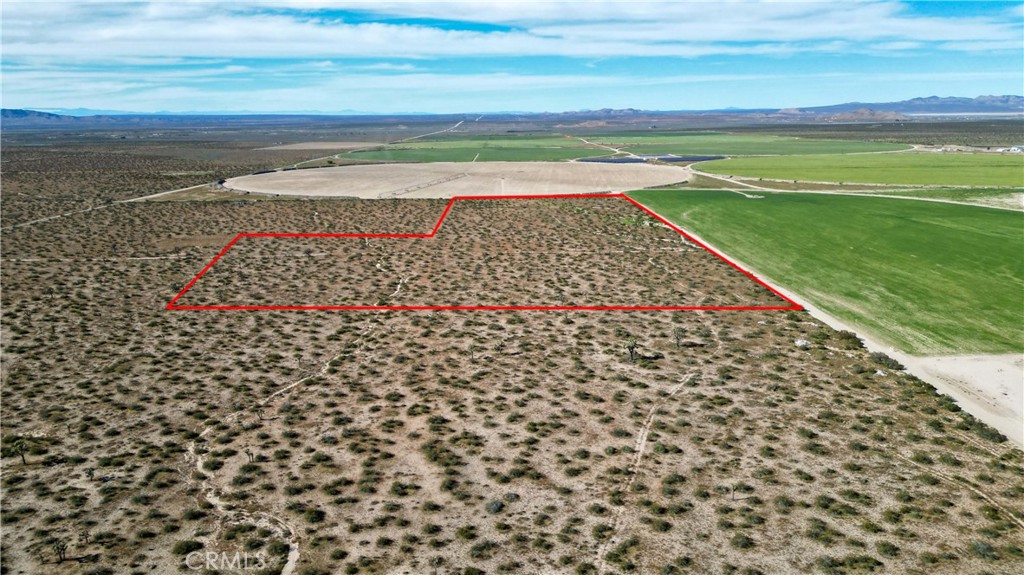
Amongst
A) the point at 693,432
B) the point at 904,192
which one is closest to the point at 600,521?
the point at 693,432

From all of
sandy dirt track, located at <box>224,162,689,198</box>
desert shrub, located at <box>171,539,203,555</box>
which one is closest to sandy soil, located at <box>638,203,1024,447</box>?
desert shrub, located at <box>171,539,203,555</box>

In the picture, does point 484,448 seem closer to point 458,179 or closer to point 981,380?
point 981,380

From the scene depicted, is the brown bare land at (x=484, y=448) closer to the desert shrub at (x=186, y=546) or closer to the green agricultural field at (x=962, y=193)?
the desert shrub at (x=186, y=546)

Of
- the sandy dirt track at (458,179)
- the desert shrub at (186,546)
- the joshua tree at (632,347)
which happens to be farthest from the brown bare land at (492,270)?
the sandy dirt track at (458,179)

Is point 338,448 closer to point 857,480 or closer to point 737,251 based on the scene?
point 857,480

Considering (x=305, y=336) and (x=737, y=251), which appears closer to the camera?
(x=305, y=336)

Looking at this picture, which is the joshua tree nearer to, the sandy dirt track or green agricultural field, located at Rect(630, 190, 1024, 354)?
green agricultural field, located at Rect(630, 190, 1024, 354)
